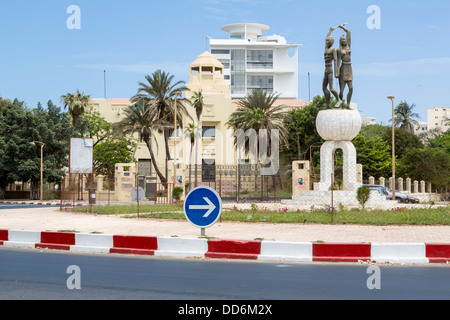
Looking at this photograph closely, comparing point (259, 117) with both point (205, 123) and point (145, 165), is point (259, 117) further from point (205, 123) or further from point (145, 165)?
point (145, 165)

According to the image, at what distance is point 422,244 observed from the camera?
1100 cm

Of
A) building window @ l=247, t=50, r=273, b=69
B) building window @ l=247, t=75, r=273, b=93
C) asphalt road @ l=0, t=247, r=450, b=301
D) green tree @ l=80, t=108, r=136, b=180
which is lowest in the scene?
asphalt road @ l=0, t=247, r=450, b=301

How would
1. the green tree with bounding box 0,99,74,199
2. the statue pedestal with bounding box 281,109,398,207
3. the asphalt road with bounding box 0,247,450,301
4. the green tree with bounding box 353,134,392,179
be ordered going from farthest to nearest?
1. the green tree with bounding box 353,134,392,179
2. the green tree with bounding box 0,99,74,199
3. the statue pedestal with bounding box 281,109,398,207
4. the asphalt road with bounding box 0,247,450,301

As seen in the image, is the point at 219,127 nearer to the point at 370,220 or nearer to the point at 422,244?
the point at 370,220

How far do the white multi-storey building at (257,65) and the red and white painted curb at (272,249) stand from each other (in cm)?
9532

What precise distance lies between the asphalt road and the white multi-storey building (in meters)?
97.2

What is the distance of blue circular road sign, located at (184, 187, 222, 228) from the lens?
11688 millimetres

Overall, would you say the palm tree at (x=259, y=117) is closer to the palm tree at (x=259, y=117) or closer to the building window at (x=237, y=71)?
the palm tree at (x=259, y=117)

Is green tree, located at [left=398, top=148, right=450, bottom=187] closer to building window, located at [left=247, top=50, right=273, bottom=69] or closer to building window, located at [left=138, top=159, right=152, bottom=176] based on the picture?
building window, located at [left=138, top=159, right=152, bottom=176]

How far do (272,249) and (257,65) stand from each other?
9930 cm

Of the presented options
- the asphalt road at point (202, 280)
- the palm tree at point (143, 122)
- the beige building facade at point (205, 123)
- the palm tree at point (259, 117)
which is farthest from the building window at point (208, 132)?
the asphalt road at point (202, 280)

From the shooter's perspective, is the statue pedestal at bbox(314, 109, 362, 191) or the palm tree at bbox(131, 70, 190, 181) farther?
the palm tree at bbox(131, 70, 190, 181)

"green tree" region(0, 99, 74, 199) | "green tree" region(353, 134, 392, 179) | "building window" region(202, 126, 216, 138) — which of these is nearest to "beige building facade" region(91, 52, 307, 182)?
"building window" region(202, 126, 216, 138)

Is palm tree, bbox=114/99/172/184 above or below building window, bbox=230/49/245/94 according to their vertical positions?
below
